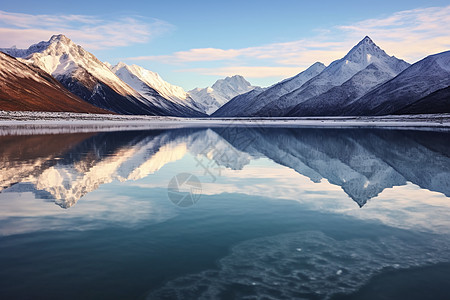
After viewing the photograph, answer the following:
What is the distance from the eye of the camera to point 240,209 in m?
15.4

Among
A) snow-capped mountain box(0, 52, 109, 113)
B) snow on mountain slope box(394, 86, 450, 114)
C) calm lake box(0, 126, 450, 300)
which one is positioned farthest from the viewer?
snow on mountain slope box(394, 86, 450, 114)

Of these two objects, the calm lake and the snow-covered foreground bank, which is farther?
the snow-covered foreground bank

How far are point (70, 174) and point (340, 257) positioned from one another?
56.2 ft

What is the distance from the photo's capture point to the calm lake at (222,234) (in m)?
8.44

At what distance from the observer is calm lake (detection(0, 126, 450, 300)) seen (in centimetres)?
844

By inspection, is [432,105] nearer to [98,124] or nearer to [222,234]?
[98,124]

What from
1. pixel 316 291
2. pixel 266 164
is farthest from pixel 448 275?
pixel 266 164

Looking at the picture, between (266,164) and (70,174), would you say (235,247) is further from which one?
(266,164)

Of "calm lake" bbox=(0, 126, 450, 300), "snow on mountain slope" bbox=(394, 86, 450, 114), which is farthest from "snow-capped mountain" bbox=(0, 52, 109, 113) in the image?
"snow on mountain slope" bbox=(394, 86, 450, 114)

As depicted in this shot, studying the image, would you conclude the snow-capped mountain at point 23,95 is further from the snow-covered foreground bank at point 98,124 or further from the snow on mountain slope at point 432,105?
the snow on mountain slope at point 432,105

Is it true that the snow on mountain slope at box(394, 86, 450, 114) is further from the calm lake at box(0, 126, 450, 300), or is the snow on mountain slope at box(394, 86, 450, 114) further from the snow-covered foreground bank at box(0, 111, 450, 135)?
the calm lake at box(0, 126, 450, 300)

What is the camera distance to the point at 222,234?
12070 mm

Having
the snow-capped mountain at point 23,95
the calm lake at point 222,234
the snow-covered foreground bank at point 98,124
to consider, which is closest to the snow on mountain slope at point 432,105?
the snow-covered foreground bank at point 98,124

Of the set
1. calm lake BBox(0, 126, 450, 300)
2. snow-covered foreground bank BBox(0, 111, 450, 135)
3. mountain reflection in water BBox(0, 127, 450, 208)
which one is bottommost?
calm lake BBox(0, 126, 450, 300)
